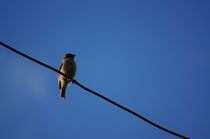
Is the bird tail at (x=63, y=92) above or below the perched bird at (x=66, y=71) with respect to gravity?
below

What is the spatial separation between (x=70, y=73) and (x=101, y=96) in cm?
670

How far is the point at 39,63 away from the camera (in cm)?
364

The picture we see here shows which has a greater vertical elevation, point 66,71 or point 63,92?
point 66,71

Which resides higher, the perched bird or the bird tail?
the perched bird

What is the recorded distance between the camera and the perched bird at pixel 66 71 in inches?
402

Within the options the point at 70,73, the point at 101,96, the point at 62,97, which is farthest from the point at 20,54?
the point at 62,97

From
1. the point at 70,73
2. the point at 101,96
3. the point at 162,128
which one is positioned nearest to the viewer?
the point at 162,128

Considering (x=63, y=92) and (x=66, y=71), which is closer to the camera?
(x=66, y=71)

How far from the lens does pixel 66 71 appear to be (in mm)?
10188

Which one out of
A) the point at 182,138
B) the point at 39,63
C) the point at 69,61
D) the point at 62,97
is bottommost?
the point at 182,138

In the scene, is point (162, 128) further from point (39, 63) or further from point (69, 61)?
point (69, 61)

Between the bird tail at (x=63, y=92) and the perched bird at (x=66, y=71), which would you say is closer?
the perched bird at (x=66, y=71)

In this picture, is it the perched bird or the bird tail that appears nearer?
the perched bird

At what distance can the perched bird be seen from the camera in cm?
1020
